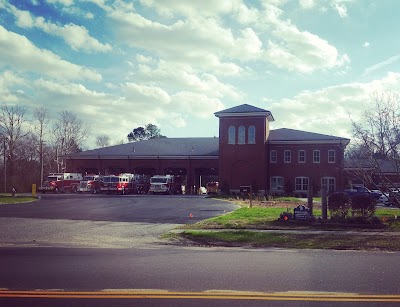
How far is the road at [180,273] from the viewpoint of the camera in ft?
21.8

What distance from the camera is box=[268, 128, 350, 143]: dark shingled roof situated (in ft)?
172

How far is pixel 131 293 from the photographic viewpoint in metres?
6.87

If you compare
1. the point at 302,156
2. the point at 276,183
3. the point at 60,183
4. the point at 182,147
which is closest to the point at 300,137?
the point at 302,156

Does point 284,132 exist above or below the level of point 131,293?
above

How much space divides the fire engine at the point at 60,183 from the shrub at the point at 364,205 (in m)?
39.9

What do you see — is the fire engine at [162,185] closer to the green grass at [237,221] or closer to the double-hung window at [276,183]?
the double-hung window at [276,183]

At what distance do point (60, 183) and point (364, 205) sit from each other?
4066 cm

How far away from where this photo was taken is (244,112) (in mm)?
51875

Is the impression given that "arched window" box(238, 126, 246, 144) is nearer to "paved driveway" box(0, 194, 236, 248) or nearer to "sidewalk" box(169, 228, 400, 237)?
"paved driveway" box(0, 194, 236, 248)

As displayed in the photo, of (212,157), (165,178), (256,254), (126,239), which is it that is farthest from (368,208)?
(212,157)

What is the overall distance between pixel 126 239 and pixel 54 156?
222 feet

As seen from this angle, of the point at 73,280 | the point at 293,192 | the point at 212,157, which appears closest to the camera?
the point at 73,280

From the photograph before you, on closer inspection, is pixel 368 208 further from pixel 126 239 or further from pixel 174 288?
pixel 174 288

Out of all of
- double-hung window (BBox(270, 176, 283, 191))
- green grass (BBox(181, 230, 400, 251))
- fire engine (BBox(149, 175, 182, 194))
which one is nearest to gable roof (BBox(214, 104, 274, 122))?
double-hung window (BBox(270, 176, 283, 191))
